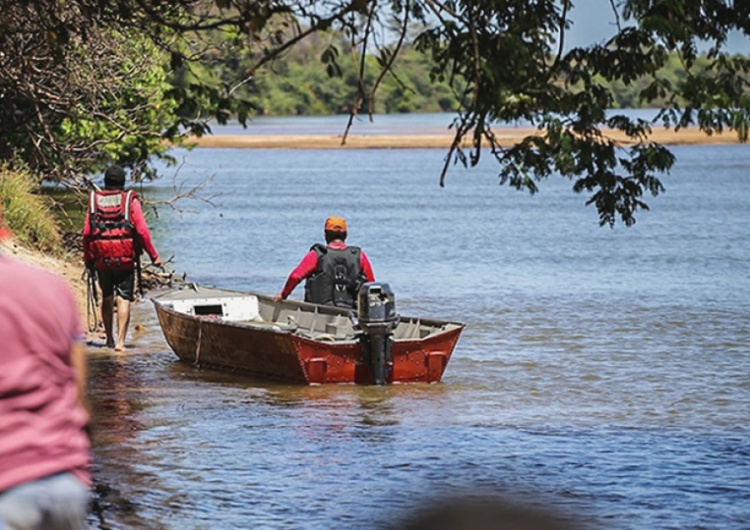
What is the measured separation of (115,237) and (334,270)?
2.21 meters

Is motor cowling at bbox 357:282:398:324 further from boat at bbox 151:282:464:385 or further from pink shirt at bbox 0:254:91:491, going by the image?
pink shirt at bbox 0:254:91:491

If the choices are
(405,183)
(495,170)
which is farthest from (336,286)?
(495,170)

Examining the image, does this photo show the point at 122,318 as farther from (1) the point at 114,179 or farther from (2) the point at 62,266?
(2) the point at 62,266

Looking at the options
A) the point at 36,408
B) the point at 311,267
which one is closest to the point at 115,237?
the point at 311,267

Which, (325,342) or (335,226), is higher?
(335,226)

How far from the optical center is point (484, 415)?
14508mm

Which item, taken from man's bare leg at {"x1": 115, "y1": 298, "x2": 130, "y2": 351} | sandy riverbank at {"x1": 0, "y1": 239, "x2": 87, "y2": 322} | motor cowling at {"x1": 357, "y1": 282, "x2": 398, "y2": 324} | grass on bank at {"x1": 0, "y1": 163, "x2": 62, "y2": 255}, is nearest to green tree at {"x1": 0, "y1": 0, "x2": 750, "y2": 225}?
motor cowling at {"x1": 357, "y1": 282, "x2": 398, "y2": 324}

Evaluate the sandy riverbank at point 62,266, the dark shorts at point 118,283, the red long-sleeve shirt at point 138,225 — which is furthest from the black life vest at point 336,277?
the sandy riverbank at point 62,266

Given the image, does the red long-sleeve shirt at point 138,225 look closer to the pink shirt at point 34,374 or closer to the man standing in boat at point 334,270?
the man standing in boat at point 334,270

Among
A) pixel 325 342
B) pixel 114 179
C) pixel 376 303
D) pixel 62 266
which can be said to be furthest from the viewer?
pixel 62 266

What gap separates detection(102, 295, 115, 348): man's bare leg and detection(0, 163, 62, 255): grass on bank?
18.6ft

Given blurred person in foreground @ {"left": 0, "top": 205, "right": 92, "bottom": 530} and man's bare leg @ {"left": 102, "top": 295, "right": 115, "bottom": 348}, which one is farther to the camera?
man's bare leg @ {"left": 102, "top": 295, "right": 115, "bottom": 348}

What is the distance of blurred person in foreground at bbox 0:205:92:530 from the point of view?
4.19 metres

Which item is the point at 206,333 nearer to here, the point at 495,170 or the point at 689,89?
the point at 689,89
